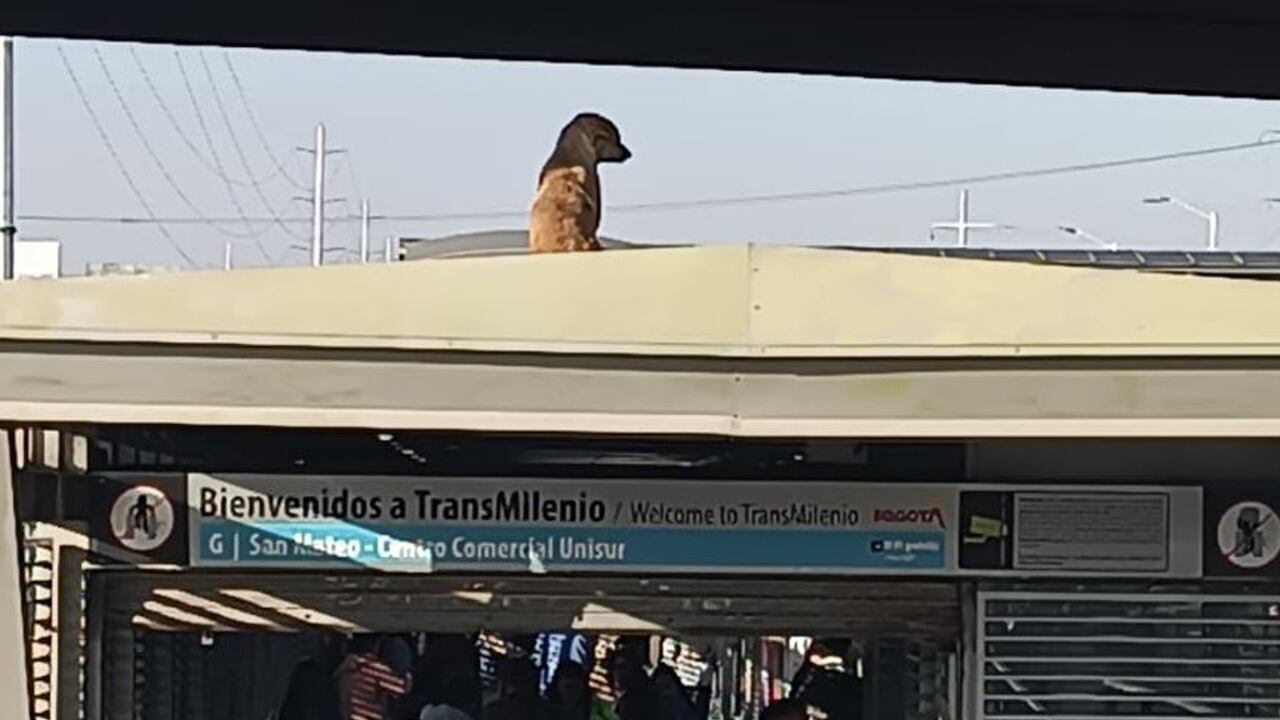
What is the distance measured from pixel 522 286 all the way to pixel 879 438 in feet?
3.31

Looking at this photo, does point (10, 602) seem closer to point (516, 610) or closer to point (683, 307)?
point (516, 610)

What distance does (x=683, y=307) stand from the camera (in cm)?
585

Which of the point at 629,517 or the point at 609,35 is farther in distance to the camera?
the point at 629,517

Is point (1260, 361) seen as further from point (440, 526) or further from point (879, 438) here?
point (440, 526)

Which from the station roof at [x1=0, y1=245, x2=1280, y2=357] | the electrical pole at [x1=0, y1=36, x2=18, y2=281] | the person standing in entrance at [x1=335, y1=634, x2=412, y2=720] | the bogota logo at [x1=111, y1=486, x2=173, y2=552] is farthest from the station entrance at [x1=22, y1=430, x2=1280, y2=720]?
the electrical pole at [x1=0, y1=36, x2=18, y2=281]

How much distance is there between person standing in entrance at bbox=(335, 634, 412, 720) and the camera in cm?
977

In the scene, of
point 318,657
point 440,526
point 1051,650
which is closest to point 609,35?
point 440,526

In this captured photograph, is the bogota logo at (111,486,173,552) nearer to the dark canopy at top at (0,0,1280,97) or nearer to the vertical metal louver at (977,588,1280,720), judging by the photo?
the dark canopy at top at (0,0,1280,97)

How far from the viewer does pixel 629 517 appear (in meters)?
7.83

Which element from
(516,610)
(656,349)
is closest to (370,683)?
(516,610)

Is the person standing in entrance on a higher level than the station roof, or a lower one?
lower

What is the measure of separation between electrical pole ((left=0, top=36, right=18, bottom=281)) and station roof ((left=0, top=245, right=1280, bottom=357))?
15.3 m

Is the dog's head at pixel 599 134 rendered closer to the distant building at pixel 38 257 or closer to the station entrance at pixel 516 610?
the station entrance at pixel 516 610

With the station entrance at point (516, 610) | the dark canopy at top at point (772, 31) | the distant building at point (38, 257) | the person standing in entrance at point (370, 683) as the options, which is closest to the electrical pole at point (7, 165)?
the distant building at point (38, 257)
